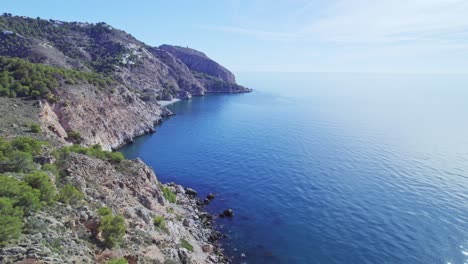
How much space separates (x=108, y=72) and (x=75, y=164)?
5404 inches

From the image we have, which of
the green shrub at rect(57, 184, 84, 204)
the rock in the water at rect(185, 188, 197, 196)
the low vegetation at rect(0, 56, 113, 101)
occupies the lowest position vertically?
the rock in the water at rect(185, 188, 197, 196)

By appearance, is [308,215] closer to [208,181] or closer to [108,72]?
[208,181]

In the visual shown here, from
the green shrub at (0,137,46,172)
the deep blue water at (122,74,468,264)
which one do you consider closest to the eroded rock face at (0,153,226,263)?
the green shrub at (0,137,46,172)

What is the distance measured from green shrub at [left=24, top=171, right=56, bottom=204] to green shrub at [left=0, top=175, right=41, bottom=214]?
1582 mm

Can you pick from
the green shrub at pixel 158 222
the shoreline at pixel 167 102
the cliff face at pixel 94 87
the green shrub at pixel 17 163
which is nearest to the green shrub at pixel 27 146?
the green shrub at pixel 17 163

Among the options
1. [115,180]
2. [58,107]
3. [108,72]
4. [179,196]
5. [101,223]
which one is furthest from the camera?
[108,72]

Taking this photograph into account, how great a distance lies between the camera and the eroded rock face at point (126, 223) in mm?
19156

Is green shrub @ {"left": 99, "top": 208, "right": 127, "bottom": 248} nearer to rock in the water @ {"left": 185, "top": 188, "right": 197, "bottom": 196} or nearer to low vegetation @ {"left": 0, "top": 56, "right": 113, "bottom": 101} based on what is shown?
rock in the water @ {"left": 185, "top": 188, "right": 197, "bottom": 196}

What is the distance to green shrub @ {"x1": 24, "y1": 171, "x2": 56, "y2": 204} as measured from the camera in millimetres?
23628

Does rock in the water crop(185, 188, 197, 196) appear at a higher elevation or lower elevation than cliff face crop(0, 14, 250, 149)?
lower

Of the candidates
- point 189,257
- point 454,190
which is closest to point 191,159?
point 189,257

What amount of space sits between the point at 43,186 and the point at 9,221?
22.2ft

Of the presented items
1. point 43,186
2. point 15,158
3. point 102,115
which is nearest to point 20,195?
point 43,186

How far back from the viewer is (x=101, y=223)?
24.3m
